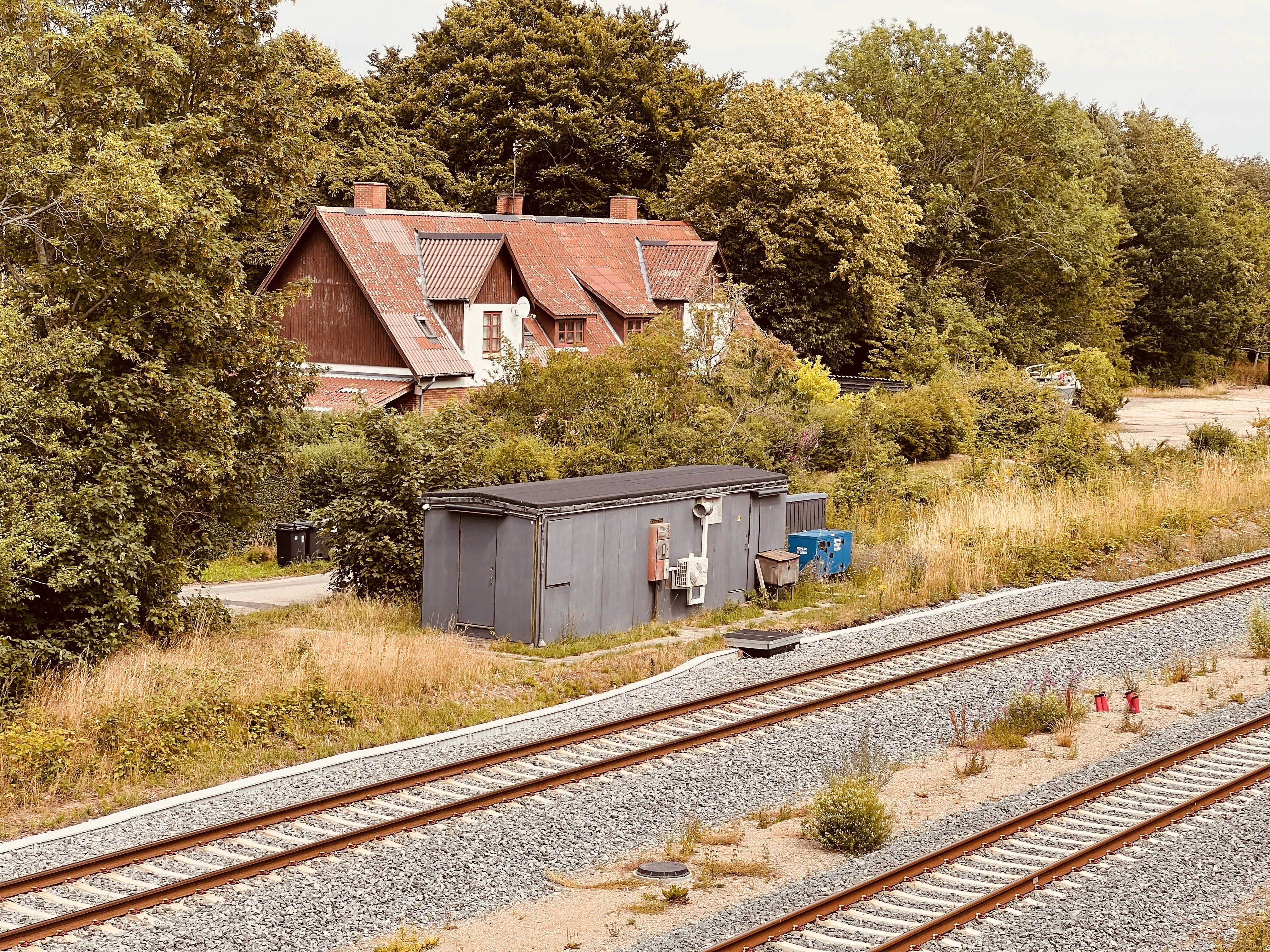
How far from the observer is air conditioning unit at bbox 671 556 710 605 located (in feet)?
Answer: 72.9

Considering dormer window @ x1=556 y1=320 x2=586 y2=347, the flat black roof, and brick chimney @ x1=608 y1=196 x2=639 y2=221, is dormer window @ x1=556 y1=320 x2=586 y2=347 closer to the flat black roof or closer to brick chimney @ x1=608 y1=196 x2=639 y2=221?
brick chimney @ x1=608 y1=196 x2=639 y2=221

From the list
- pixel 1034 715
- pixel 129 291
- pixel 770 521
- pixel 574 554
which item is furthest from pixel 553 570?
pixel 1034 715

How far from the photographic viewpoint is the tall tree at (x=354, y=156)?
54.0 meters

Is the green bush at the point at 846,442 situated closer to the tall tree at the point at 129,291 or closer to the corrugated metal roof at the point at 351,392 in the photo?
the corrugated metal roof at the point at 351,392

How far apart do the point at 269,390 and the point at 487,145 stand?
4609 centimetres

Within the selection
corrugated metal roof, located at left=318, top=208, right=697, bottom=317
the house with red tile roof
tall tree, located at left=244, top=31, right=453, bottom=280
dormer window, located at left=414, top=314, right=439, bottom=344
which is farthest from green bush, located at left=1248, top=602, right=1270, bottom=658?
tall tree, located at left=244, top=31, right=453, bottom=280

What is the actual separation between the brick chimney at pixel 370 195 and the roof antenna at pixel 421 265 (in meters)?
3.50

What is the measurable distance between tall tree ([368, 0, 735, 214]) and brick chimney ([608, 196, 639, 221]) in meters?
5.32

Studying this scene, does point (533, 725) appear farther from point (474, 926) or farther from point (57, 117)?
point (57, 117)

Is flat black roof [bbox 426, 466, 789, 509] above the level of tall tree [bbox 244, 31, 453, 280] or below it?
below

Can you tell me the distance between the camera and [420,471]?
23.4m

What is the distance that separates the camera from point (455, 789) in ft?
44.1

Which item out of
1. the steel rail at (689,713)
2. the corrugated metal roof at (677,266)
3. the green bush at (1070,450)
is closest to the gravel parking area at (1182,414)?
the green bush at (1070,450)

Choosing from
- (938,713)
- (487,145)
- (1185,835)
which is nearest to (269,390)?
(938,713)
